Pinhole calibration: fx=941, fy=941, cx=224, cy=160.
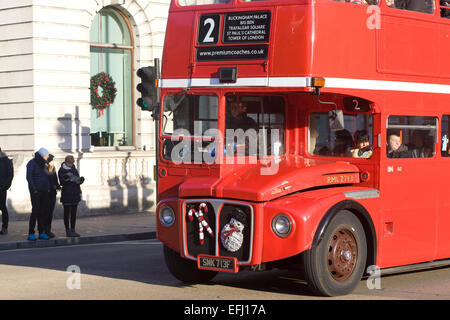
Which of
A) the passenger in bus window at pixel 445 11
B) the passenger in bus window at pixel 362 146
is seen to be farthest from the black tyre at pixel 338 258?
the passenger in bus window at pixel 445 11

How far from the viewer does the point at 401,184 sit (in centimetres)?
1112

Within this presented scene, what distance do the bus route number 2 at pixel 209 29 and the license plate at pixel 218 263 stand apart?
2.53m

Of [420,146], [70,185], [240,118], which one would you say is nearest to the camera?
[240,118]

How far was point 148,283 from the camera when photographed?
1135 centimetres

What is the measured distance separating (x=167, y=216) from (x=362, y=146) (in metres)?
2.43

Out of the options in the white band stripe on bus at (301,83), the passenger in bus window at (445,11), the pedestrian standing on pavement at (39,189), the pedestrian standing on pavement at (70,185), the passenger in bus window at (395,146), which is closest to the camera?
the white band stripe on bus at (301,83)

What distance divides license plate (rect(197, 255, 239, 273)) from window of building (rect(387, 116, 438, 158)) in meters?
2.37

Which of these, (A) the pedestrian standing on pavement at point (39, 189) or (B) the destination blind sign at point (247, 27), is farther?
(A) the pedestrian standing on pavement at point (39, 189)

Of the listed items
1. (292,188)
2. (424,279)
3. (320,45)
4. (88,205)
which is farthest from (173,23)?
(88,205)

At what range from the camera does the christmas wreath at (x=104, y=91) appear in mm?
25109

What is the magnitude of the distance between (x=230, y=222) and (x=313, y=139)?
1793mm

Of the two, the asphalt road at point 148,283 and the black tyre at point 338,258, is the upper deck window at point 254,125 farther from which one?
the asphalt road at point 148,283

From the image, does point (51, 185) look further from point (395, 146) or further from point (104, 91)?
point (395, 146)

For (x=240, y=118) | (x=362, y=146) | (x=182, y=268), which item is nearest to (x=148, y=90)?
(x=182, y=268)
